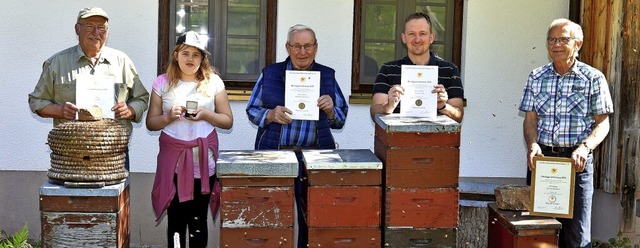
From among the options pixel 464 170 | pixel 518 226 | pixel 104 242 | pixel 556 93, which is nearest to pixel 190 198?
pixel 104 242

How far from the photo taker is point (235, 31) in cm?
759

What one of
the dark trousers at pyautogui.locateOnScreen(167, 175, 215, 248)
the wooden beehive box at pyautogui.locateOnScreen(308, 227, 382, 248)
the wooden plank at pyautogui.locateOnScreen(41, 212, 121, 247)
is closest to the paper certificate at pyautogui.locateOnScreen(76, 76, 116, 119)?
the wooden plank at pyautogui.locateOnScreen(41, 212, 121, 247)

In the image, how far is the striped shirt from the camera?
5.54 metres

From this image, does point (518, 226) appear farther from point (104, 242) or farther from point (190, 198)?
point (104, 242)

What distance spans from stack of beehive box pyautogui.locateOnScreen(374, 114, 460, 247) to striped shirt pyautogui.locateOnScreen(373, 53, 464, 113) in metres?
0.52

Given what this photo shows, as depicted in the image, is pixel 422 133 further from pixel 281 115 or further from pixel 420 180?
pixel 281 115

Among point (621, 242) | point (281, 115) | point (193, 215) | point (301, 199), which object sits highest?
point (281, 115)

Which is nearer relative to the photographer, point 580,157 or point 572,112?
point 580,157

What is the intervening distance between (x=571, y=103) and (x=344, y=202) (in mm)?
1754

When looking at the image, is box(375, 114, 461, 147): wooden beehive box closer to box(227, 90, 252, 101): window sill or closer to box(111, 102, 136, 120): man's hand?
box(111, 102, 136, 120): man's hand

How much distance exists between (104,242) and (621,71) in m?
4.47

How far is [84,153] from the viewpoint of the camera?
198 inches

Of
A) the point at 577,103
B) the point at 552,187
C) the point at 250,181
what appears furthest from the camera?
the point at 577,103

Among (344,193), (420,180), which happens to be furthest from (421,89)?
(344,193)
